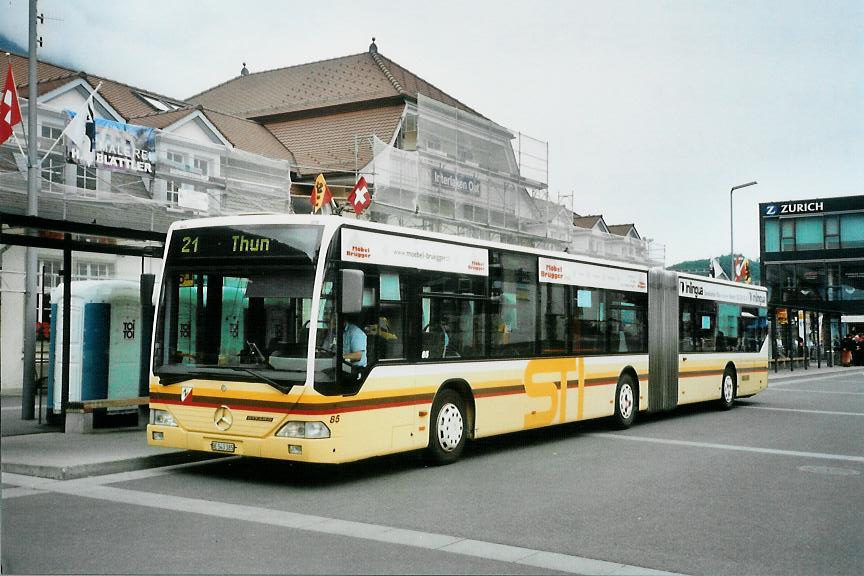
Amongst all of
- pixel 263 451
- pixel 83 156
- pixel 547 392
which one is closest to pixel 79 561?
pixel 263 451

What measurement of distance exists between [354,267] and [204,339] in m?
1.86

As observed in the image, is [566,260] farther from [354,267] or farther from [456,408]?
[354,267]

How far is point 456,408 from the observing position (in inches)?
445

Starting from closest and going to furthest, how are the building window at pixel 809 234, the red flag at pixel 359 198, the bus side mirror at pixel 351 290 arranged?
the bus side mirror at pixel 351 290 < the red flag at pixel 359 198 < the building window at pixel 809 234

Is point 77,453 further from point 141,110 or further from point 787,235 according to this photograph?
point 787,235

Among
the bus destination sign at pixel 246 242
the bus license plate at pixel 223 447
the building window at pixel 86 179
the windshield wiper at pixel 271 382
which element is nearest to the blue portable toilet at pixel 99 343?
the bus destination sign at pixel 246 242

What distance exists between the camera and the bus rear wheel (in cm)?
2006

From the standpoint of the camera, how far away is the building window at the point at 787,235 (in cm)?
7731

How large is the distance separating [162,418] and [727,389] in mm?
14177

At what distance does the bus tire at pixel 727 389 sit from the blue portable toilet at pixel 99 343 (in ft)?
41.9

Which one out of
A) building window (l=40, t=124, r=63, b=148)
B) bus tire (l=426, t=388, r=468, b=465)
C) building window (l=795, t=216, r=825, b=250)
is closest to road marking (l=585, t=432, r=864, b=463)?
bus tire (l=426, t=388, r=468, b=465)

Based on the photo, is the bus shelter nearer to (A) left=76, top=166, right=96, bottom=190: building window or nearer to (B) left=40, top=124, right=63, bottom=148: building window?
(A) left=76, top=166, right=96, bottom=190: building window

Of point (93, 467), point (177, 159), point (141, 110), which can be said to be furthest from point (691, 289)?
point (141, 110)

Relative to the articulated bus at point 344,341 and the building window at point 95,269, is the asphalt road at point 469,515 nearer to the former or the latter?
the articulated bus at point 344,341
